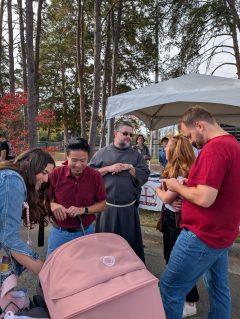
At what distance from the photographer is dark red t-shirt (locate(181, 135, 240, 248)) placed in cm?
214

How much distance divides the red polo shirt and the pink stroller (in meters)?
1.20

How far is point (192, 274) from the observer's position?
7.84 feet

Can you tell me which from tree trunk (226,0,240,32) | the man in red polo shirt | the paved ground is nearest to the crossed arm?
the man in red polo shirt

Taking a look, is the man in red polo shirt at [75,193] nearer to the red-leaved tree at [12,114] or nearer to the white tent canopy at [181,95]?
the white tent canopy at [181,95]

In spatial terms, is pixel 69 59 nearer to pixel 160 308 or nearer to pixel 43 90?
pixel 43 90

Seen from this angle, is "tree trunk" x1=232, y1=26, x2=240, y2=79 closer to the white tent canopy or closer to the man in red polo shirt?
the white tent canopy

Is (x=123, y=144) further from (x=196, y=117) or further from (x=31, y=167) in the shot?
(x=31, y=167)

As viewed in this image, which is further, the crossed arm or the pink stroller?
the crossed arm

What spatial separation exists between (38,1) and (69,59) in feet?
47.9

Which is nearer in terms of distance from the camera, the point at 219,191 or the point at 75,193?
the point at 219,191

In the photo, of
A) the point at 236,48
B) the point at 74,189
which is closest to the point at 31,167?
the point at 74,189

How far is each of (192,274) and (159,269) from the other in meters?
2.30

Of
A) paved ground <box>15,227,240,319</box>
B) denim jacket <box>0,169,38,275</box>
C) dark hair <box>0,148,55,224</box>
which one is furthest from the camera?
paved ground <box>15,227,240,319</box>

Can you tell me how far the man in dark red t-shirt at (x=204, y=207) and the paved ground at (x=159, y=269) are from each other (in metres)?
1.20
